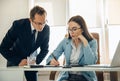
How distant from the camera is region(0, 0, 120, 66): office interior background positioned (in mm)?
4426

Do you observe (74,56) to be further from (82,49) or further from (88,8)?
(88,8)

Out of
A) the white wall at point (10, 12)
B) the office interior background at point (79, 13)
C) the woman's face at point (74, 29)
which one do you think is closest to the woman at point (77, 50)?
the woman's face at point (74, 29)

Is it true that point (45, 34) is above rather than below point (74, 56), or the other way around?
above

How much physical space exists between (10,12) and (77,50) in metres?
2.63

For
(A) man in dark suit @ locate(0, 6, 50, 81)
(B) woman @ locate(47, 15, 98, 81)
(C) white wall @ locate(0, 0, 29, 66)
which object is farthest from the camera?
(C) white wall @ locate(0, 0, 29, 66)

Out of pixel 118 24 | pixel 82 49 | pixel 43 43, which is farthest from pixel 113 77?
pixel 118 24

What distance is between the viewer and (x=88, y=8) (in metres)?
4.49

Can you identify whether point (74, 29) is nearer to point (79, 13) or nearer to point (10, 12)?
point (79, 13)

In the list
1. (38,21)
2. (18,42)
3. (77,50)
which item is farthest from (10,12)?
(77,50)

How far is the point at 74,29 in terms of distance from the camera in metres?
2.26

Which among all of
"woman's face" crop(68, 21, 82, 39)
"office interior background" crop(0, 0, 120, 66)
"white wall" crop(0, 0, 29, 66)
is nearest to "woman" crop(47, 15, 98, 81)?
"woman's face" crop(68, 21, 82, 39)

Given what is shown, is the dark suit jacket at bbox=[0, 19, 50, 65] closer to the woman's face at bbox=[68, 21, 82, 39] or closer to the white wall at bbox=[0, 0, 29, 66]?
the woman's face at bbox=[68, 21, 82, 39]

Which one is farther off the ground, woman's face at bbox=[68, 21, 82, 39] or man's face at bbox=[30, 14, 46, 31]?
man's face at bbox=[30, 14, 46, 31]

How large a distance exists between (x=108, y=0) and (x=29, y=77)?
2657 mm
